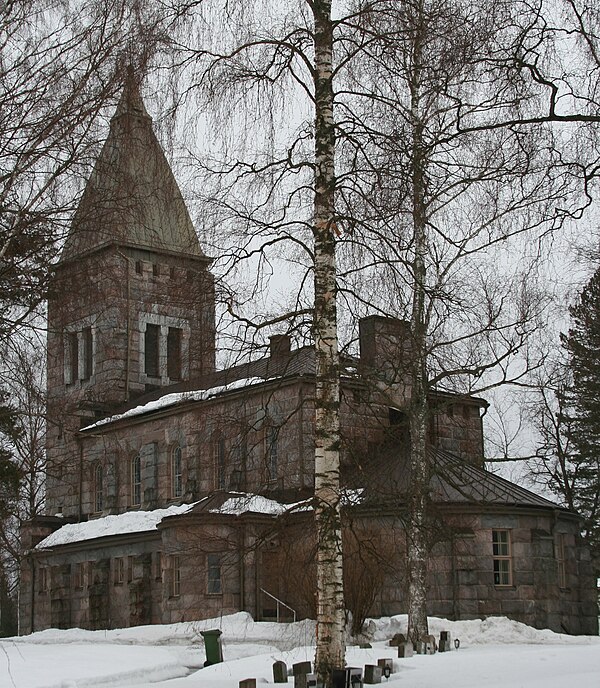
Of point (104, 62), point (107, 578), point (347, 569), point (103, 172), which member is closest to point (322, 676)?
point (103, 172)

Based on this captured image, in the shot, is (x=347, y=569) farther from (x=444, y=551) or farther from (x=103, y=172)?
(x=103, y=172)

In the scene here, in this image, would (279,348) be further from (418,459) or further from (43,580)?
(43,580)

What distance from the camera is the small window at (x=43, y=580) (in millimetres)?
46594

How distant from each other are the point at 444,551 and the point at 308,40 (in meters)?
19.5

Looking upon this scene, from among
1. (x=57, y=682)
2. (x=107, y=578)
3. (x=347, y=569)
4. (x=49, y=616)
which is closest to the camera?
(x=57, y=682)

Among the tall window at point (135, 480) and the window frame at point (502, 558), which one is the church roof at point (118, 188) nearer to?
the window frame at point (502, 558)

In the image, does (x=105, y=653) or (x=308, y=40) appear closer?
(x=308, y=40)

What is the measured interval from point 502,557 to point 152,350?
29.7 m

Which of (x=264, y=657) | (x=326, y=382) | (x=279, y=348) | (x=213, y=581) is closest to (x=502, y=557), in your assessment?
(x=213, y=581)

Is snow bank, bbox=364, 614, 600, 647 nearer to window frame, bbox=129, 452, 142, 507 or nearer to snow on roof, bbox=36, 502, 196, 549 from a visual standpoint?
snow on roof, bbox=36, 502, 196, 549

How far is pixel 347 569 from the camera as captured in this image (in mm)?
26812

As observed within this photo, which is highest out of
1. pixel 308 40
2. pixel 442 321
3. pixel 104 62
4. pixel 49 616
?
pixel 308 40

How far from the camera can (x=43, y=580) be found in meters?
46.8

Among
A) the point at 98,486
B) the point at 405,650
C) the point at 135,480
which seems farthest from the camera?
the point at 98,486
